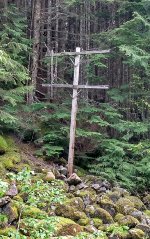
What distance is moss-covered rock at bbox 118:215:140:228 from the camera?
10.4 meters

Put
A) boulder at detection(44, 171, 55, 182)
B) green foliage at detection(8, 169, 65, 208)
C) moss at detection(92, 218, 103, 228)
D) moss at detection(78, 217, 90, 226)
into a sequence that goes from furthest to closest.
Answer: boulder at detection(44, 171, 55, 182) → moss at detection(92, 218, 103, 228) → moss at detection(78, 217, 90, 226) → green foliage at detection(8, 169, 65, 208)

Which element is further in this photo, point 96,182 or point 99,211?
point 96,182

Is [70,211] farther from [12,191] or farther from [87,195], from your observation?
[12,191]

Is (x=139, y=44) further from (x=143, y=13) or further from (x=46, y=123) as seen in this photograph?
(x=46, y=123)

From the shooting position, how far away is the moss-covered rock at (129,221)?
10442mm

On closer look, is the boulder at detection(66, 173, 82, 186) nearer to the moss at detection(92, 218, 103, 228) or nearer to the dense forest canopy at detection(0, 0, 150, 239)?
the dense forest canopy at detection(0, 0, 150, 239)

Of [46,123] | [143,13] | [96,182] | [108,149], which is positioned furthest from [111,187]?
[143,13]

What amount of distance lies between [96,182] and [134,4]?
9701 millimetres

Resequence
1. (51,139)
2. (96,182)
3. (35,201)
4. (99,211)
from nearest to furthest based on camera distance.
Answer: (35,201) → (99,211) → (96,182) → (51,139)

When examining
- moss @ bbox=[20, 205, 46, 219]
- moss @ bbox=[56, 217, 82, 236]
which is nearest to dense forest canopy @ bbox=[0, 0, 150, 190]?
moss @ bbox=[56, 217, 82, 236]

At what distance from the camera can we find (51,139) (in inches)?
551

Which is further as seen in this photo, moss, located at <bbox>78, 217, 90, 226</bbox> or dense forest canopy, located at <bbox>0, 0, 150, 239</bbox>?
dense forest canopy, located at <bbox>0, 0, 150, 239</bbox>

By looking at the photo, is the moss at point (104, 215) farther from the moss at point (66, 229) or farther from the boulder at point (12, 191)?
the boulder at point (12, 191)

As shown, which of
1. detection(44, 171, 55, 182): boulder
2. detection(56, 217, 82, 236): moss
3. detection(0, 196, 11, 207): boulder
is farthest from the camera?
detection(44, 171, 55, 182): boulder
